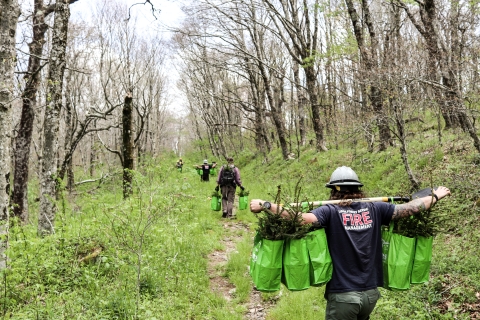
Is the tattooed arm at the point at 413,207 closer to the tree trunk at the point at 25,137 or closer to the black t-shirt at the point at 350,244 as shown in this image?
the black t-shirt at the point at 350,244

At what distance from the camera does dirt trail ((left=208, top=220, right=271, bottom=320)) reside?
4.75 m

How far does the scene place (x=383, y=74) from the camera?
23.8 ft

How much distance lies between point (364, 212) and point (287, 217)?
667 mm

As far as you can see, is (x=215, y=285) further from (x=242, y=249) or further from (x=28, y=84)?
(x=28, y=84)

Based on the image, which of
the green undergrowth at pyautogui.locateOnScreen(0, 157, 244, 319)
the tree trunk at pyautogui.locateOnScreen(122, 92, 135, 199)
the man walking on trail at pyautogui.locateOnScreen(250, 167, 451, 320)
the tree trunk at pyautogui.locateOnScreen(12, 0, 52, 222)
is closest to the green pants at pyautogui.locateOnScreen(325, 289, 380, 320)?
the man walking on trail at pyautogui.locateOnScreen(250, 167, 451, 320)

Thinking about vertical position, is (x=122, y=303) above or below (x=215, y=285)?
above

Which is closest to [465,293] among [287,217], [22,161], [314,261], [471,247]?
[471,247]

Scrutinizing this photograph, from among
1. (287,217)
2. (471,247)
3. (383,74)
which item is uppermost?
(383,74)

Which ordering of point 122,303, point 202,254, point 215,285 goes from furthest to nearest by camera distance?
point 202,254, point 215,285, point 122,303

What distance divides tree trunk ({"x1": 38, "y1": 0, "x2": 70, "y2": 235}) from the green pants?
221 inches

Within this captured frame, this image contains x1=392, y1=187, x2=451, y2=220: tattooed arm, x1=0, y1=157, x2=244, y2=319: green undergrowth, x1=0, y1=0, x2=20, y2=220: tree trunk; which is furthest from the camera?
x1=0, y1=0, x2=20, y2=220: tree trunk

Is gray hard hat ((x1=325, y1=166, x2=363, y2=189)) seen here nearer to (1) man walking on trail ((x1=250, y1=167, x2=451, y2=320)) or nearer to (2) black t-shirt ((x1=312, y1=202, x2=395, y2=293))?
(1) man walking on trail ((x1=250, y1=167, x2=451, y2=320))

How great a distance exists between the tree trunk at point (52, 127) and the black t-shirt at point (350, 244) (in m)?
5.53

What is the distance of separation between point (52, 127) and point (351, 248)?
601cm
